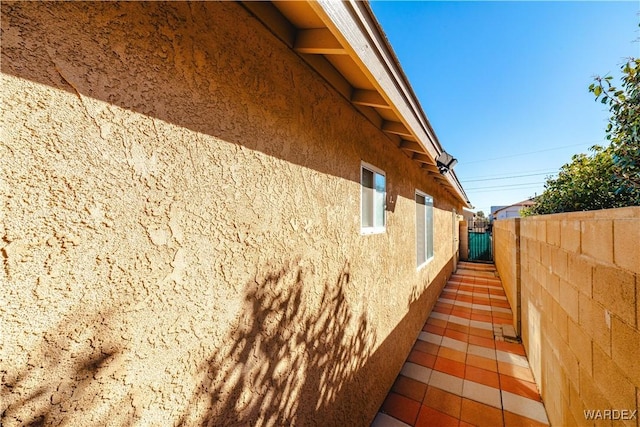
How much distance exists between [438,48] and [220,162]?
11275 mm

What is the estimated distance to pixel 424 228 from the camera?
709 centimetres

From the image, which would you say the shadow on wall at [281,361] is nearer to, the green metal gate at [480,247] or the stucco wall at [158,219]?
the stucco wall at [158,219]

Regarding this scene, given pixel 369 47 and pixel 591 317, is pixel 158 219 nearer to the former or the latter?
pixel 369 47

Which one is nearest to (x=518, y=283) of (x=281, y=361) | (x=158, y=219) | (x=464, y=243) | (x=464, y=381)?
(x=464, y=381)

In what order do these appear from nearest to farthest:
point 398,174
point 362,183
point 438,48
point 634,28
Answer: point 634,28, point 362,183, point 398,174, point 438,48

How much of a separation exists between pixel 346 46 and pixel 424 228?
6.35 metres

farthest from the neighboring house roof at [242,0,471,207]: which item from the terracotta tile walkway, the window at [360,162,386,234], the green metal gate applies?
the green metal gate

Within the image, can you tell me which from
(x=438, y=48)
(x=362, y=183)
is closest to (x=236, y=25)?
(x=362, y=183)

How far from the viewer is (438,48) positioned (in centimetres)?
934

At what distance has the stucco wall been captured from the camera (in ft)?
2.82

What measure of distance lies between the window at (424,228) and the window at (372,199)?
2.68m

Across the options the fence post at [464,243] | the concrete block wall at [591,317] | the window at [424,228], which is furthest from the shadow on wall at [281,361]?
the fence post at [464,243]

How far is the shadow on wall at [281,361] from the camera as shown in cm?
149

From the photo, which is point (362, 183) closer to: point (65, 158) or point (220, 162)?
point (220, 162)
